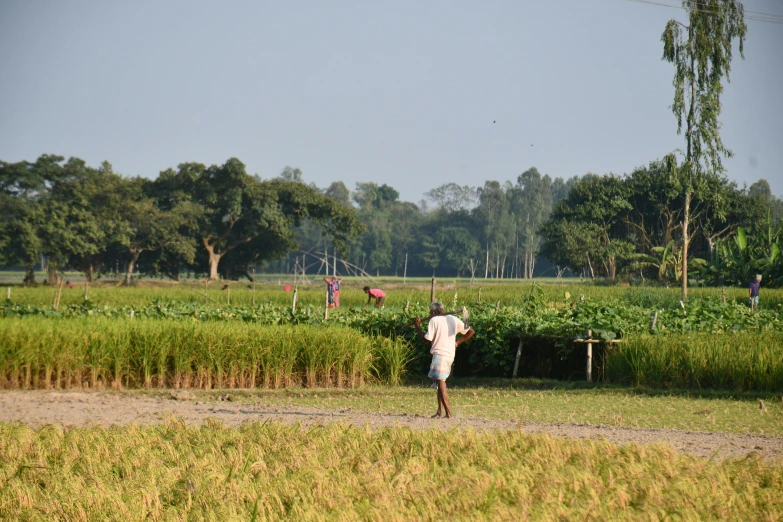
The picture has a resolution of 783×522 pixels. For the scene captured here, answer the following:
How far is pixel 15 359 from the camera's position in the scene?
43.7 feet

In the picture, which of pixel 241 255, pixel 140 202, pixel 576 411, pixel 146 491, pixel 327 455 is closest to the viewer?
pixel 146 491

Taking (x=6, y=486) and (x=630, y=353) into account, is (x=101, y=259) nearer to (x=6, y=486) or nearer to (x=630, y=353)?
(x=630, y=353)

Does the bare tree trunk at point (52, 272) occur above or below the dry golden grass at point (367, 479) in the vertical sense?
above

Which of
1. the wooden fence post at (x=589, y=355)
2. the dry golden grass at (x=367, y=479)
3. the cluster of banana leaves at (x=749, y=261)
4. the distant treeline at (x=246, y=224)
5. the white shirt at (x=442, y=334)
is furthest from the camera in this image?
the distant treeline at (x=246, y=224)

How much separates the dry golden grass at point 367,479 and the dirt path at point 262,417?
1028 millimetres

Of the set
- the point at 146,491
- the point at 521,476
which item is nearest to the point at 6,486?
the point at 146,491

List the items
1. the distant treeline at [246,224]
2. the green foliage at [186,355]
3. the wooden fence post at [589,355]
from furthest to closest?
the distant treeline at [246,224], the wooden fence post at [589,355], the green foliage at [186,355]

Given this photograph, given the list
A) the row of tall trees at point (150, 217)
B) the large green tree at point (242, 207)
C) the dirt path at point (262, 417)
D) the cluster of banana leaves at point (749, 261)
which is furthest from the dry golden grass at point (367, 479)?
the large green tree at point (242, 207)

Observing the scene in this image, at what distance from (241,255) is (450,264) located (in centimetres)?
4316

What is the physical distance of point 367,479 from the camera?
19.7 feet

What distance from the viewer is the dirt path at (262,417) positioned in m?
8.25

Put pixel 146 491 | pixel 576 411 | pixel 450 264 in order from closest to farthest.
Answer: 1. pixel 146 491
2. pixel 576 411
3. pixel 450 264

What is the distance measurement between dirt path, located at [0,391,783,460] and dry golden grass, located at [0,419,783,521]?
1028mm

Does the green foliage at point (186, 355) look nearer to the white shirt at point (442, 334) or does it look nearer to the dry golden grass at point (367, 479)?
the white shirt at point (442, 334)
